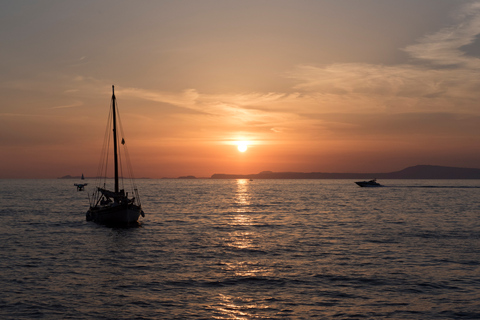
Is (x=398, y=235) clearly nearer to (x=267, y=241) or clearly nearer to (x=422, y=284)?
(x=267, y=241)

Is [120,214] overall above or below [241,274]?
above

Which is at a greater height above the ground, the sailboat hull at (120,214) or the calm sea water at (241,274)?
the sailboat hull at (120,214)

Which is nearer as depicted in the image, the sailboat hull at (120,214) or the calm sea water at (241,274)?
the calm sea water at (241,274)

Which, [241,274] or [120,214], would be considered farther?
[120,214]

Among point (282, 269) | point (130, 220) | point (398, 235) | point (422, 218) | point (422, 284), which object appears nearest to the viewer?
point (422, 284)

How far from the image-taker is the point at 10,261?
103 ft

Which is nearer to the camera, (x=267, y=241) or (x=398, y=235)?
(x=267, y=241)

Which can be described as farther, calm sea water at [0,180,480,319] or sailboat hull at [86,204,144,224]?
sailboat hull at [86,204,144,224]

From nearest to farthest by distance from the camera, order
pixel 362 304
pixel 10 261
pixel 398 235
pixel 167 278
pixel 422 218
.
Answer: pixel 362 304, pixel 167 278, pixel 10 261, pixel 398 235, pixel 422 218

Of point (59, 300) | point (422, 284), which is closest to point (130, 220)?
point (59, 300)

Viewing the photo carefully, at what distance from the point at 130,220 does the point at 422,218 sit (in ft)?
150

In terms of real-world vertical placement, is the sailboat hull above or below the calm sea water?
above

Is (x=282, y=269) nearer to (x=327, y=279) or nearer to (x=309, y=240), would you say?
(x=327, y=279)

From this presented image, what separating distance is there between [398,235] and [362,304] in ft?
92.7
